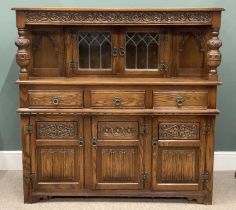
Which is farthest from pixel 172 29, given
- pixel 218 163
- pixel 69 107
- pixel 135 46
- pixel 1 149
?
pixel 1 149

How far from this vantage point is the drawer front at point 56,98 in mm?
2896

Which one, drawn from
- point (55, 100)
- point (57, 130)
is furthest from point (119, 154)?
point (55, 100)

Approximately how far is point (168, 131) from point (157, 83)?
36cm

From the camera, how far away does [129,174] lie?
301 cm

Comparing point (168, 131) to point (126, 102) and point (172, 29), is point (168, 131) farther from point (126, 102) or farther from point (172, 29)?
point (172, 29)

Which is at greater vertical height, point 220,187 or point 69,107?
point 69,107

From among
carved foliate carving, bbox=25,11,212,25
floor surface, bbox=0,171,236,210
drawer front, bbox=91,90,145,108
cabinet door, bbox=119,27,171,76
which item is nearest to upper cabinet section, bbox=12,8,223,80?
cabinet door, bbox=119,27,171,76

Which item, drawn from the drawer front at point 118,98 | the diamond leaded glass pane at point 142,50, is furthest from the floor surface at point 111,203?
the diamond leaded glass pane at point 142,50

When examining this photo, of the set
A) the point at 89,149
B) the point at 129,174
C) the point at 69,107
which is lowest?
the point at 129,174

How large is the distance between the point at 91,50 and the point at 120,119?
0.64 meters

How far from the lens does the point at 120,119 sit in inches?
116

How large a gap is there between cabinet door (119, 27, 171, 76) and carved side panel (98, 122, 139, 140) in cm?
49

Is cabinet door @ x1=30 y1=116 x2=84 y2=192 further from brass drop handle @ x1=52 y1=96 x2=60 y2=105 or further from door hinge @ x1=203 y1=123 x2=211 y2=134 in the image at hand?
door hinge @ x1=203 y1=123 x2=211 y2=134

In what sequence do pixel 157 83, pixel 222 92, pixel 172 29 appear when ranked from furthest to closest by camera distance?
pixel 222 92
pixel 172 29
pixel 157 83
